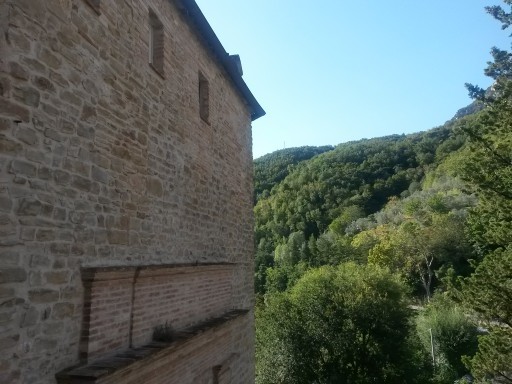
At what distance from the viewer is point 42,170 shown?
3297mm

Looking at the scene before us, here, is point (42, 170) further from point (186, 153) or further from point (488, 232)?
point (488, 232)

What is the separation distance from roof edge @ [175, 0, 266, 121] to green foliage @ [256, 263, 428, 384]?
1508 cm

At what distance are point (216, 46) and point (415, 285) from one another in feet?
128

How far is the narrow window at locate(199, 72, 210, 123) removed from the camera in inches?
284

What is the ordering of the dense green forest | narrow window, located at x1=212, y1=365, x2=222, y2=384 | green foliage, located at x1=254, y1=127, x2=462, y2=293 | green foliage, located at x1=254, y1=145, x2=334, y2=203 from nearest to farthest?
narrow window, located at x1=212, y1=365, x2=222, y2=384, the dense green forest, green foliage, located at x1=254, y1=127, x2=462, y2=293, green foliage, located at x1=254, y1=145, x2=334, y2=203

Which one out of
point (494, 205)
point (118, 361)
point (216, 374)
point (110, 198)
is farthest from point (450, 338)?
point (110, 198)

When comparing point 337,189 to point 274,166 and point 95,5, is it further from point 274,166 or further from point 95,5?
point 95,5

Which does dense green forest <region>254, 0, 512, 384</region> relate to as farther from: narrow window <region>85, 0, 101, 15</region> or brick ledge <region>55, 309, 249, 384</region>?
narrow window <region>85, 0, 101, 15</region>

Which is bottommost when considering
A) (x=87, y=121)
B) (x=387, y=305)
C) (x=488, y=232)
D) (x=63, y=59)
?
(x=387, y=305)

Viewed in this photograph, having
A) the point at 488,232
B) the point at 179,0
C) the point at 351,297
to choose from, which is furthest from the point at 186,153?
the point at 351,297

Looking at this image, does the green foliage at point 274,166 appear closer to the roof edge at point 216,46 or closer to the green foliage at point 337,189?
the green foliage at point 337,189

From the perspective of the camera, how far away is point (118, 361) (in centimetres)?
380

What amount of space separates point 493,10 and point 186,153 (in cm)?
822

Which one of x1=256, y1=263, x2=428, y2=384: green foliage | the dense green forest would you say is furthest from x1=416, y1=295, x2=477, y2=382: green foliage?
x1=256, y1=263, x2=428, y2=384: green foliage
